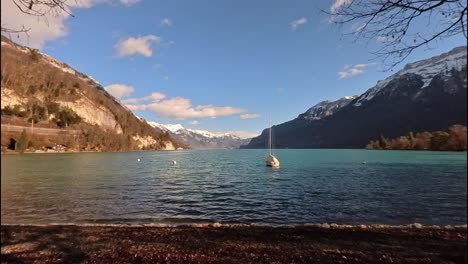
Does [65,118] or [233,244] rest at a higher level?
[65,118]

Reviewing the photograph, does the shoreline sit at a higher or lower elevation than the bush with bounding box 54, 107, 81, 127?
lower

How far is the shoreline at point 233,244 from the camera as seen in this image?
31.6 ft

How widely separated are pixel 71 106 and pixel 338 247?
21504 centimetres

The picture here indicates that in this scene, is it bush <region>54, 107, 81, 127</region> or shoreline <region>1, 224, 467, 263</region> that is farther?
bush <region>54, 107, 81, 127</region>

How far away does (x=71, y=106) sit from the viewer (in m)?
198

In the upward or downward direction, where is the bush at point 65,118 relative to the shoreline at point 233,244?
upward

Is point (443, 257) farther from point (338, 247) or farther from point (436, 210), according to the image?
point (436, 210)

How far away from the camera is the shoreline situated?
31.6ft

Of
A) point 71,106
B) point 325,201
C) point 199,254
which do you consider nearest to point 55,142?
point 71,106

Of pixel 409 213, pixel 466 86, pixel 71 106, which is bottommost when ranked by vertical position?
pixel 409 213

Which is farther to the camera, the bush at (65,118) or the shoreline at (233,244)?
the bush at (65,118)

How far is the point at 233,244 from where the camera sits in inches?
455

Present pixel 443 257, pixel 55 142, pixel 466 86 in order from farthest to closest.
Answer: pixel 55 142
pixel 443 257
pixel 466 86

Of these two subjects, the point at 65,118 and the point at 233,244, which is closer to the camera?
the point at 233,244
